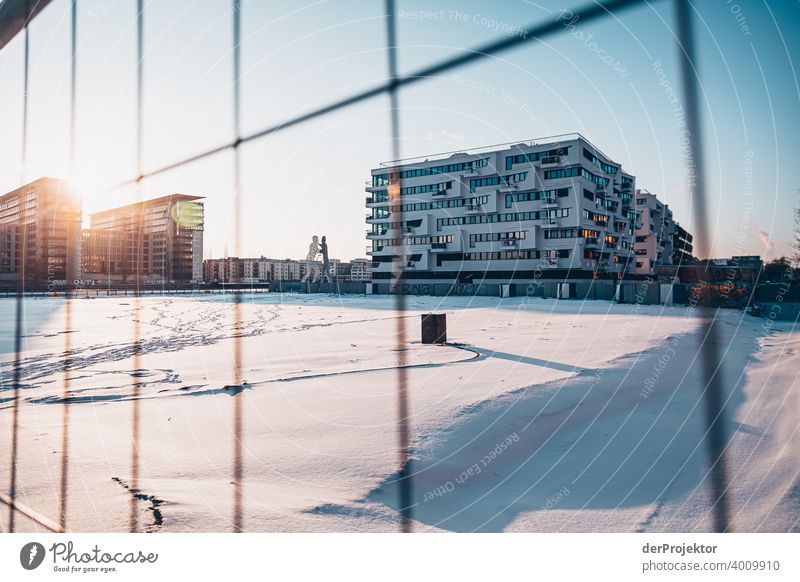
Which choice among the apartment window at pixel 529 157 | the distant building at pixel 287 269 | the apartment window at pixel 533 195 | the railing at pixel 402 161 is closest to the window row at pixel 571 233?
the apartment window at pixel 533 195

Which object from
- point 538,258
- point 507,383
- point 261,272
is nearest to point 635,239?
point 538,258

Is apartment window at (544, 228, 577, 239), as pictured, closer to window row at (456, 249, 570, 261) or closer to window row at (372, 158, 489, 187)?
window row at (456, 249, 570, 261)

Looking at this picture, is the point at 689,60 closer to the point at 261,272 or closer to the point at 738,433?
the point at 738,433

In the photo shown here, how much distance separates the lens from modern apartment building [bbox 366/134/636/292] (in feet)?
151

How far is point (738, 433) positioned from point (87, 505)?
4919mm

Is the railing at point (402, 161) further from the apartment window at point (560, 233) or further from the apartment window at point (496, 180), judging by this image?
the apartment window at point (496, 180)

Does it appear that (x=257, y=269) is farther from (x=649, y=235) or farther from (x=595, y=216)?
(x=595, y=216)

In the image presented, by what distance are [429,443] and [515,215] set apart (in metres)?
48.9

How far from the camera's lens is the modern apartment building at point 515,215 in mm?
46094

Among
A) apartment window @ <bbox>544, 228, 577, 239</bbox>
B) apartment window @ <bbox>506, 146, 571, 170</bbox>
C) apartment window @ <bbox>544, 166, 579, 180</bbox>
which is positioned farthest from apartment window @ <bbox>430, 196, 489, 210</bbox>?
apartment window @ <bbox>544, 228, 577, 239</bbox>

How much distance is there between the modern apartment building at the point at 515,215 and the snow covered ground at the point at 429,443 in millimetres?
40275

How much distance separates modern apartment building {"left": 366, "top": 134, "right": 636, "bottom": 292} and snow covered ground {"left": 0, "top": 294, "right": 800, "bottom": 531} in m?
40.3

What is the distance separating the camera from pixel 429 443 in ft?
12.0

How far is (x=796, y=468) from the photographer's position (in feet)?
10.1
